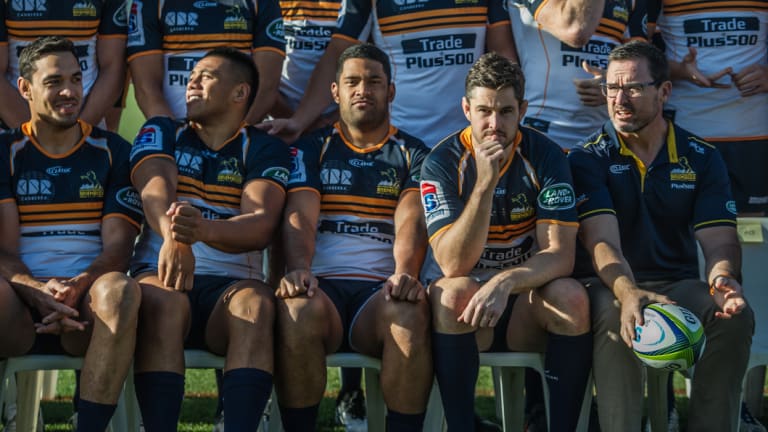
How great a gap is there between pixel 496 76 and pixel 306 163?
1.03 meters

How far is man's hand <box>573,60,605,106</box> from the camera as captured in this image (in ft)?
18.7

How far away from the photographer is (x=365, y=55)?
17.7 ft

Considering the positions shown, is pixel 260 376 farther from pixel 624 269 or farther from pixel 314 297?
pixel 624 269

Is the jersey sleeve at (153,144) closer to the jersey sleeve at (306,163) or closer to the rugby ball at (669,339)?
the jersey sleeve at (306,163)

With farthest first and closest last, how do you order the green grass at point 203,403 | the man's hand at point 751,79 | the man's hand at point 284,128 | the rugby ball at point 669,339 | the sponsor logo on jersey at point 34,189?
the green grass at point 203,403 < the man's hand at point 751,79 < the man's hand at point 284,128 < the sponsor logo on jersey at point 34,189 < the rugby ball at point 669,339

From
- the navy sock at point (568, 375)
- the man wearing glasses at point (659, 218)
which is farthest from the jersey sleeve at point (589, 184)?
the navy sock at point (568, 375)

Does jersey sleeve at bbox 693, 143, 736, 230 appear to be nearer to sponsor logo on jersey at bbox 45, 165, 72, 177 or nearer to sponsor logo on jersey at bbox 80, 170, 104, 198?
sponsor logo on jersey at bbox 80, 170, 104, 198

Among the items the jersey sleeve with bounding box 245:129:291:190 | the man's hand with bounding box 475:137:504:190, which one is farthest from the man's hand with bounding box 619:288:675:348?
the jersey sleeve with bounding box 245:129:291:190

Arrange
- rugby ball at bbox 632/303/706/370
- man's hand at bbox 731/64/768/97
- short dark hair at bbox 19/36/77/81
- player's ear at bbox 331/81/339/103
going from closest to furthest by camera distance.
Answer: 1. rugby ball at bbox 632/303/706/370
2. short dark hair at bbox 19/36/77/81
3. player's ear at bbox 331/81/339/103
4. man's hand at bbox 731/64/768/97

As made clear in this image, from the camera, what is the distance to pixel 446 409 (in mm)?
4582

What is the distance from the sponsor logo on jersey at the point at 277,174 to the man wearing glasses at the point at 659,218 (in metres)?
1.36

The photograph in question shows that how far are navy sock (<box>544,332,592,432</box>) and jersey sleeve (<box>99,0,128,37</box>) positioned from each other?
290 cm

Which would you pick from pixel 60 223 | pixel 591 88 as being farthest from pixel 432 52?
pixel 60 223

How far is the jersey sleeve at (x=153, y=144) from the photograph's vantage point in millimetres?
5188
